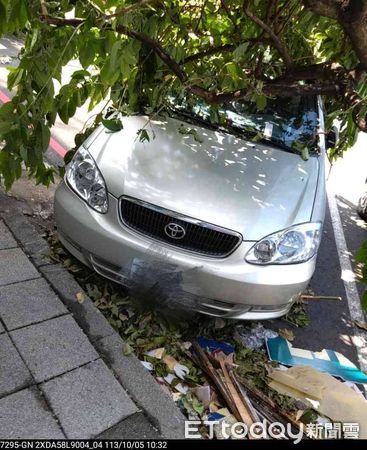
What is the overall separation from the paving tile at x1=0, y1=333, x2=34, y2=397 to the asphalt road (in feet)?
5.51

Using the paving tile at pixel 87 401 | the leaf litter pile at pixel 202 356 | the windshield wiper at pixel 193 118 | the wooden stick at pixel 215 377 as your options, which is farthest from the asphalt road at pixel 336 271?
the paving tile at pixel 87 401

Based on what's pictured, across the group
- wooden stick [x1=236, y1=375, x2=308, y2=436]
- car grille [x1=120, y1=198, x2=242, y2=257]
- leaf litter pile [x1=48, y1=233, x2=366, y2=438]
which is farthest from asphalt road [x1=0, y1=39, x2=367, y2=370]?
car grille [x1=120, y1=198, x2=242, y2=257]

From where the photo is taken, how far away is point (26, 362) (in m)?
2.22

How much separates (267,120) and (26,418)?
2.80 meters

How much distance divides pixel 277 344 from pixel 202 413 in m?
0.92

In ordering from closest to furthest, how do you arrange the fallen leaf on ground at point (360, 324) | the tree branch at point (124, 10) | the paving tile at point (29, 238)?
1. the tree branch at point (124, 10)
2. the paving tile at point (29, 238)
3. the fallen leaf on ground at point (360, 324)

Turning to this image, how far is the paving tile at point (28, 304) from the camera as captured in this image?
96.7 inches

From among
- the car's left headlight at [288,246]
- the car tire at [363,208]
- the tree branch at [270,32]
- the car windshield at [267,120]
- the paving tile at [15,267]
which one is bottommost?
the paving tile at [15,267]

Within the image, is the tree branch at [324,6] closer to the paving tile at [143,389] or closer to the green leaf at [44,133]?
the green leaf at [44,133]

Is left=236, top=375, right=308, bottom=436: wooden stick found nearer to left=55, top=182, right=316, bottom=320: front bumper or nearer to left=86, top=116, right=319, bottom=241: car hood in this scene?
left=55, top=182, right=316, bottom=320: front bumper

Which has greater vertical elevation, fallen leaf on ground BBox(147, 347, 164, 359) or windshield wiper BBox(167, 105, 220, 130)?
windshield wiper BBox(167, 105, 220, 130)

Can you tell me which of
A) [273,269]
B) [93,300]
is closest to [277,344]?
[273,269]

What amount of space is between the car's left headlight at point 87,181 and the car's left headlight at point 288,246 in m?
1.02

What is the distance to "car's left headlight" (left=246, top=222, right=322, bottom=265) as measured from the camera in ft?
8.32
